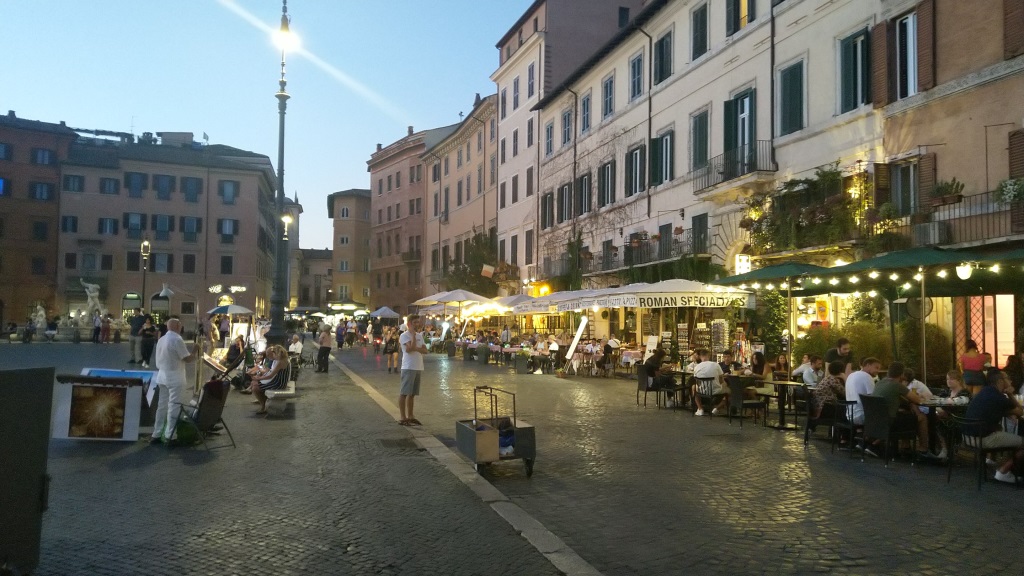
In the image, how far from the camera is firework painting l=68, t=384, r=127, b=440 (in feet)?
33.4

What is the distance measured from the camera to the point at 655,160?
94.1ft

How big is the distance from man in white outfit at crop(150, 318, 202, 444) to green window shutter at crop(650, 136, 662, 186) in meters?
20.9

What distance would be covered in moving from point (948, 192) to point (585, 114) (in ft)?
70.2

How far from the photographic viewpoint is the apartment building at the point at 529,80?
135 ft

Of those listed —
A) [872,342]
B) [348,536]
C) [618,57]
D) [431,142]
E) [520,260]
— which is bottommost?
[348,536]

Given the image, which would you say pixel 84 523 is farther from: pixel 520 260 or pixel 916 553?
pixel 520 260

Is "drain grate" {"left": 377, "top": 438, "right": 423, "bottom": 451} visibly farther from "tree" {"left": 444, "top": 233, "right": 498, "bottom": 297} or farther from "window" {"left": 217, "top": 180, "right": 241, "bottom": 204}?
"window" {"left": 217, "top": 180, "right": 241, "bottom": 204}

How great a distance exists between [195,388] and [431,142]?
5501cm

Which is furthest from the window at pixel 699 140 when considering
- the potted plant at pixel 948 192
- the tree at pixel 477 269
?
the tree at pixel 477 269

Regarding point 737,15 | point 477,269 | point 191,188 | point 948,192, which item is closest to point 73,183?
point 191,188

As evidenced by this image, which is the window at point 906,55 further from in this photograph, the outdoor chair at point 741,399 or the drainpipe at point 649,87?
the drainpipe at point 649,87

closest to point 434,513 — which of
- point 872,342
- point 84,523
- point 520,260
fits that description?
point 84,523

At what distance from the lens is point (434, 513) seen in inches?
275

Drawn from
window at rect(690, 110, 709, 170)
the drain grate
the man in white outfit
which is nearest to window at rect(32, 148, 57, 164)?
window at rect(690, 110, 709, 170)
